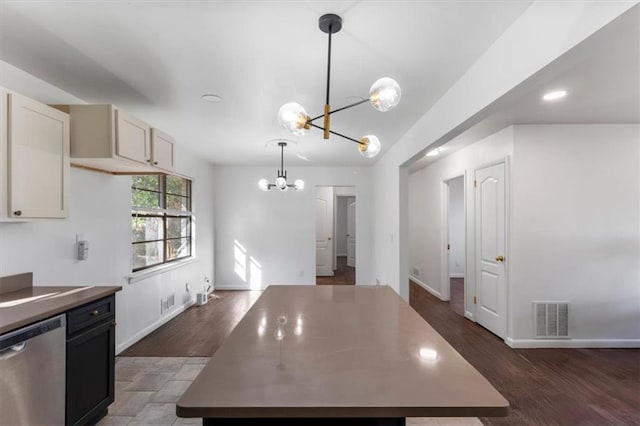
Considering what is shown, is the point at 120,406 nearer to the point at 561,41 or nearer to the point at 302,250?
the point at 561,41

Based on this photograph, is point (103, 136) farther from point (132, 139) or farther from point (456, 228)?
point (456, 228)

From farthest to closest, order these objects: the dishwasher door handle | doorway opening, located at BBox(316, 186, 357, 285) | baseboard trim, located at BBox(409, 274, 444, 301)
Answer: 1. doorway opening, located at BBox(316, 186, 357, 285)
2. baseboard trim, located at BBox(409, 274, 444, 301)
3. the dishwasher door handle

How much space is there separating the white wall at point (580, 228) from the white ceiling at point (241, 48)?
1702 millimetres

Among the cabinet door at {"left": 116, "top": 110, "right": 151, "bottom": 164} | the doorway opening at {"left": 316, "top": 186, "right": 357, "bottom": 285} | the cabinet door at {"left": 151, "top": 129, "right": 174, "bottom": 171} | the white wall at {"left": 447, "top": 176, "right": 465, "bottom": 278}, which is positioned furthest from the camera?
the white wall at {"left": 447, "top": 176, "right": 465, "bottom": 278}

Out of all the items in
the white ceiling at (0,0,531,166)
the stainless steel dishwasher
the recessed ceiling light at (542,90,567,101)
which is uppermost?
the white ceiling at (0,0,531,166)

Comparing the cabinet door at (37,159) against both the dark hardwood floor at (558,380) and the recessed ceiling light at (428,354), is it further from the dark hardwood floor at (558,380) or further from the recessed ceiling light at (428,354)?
the dark hardwood floor at (558,380)

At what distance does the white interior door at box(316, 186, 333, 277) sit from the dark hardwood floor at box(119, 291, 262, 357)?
2.87 metres

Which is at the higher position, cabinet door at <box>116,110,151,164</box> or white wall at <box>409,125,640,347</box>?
cabinet door at <box>116,110,151,164</box>

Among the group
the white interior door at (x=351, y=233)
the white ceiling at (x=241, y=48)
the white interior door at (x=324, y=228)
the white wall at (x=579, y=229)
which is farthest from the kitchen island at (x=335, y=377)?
the white interior door at (x=351, y=233)

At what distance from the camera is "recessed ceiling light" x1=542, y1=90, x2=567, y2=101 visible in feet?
8.46

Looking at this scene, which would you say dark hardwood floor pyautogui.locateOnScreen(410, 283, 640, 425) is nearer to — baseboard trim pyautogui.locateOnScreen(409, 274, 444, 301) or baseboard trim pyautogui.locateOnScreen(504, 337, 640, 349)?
baseboard trim pyautogui.locateOnScreen(504, 337, 640, 349)

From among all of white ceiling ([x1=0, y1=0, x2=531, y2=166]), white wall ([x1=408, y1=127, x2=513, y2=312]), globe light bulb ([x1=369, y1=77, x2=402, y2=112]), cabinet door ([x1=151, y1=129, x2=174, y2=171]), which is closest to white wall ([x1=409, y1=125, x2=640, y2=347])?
white wall ([x1=408, y1=127, x2=513, y2=312])

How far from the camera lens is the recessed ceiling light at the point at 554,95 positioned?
2.58 metres

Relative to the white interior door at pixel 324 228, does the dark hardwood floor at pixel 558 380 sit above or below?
below
